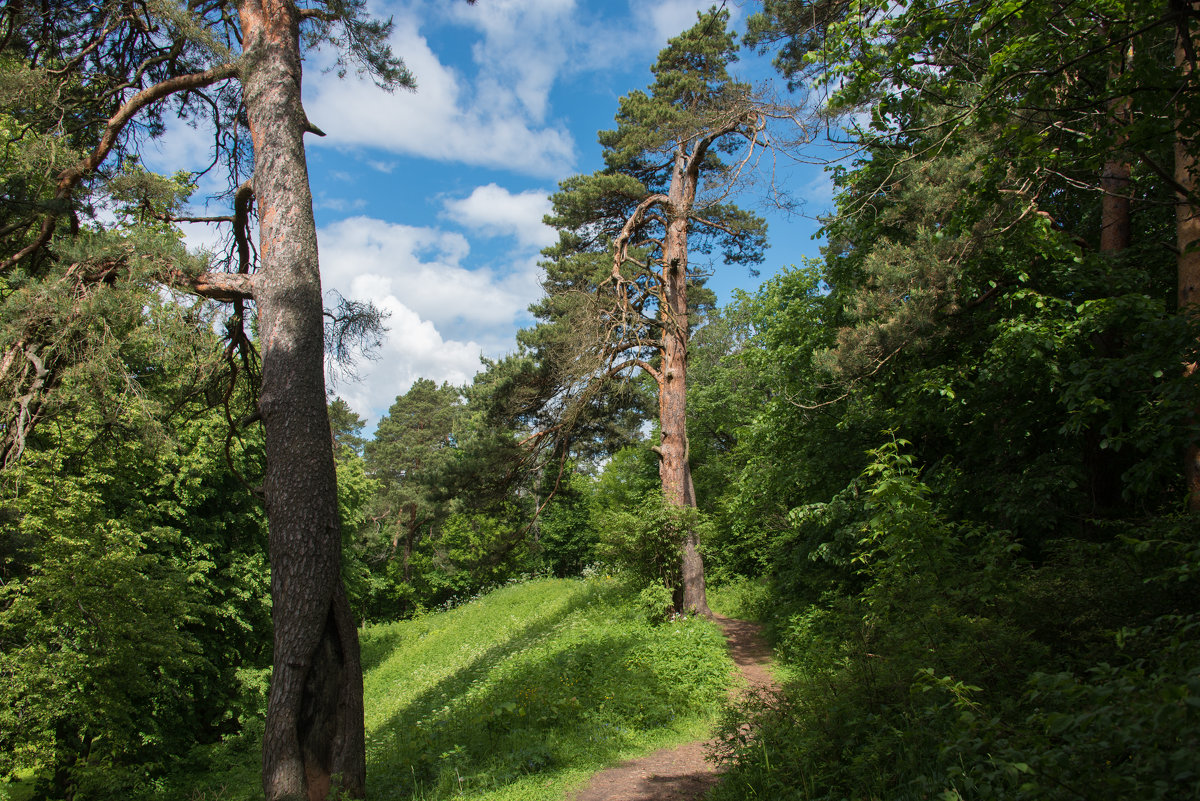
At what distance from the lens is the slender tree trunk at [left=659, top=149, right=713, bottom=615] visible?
464 inches

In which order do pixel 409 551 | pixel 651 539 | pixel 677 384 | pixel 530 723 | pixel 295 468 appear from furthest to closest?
pixel 409 551 < pixel 677 384 < pixel 651 539 < pixel 530 723 < pixel 295 468

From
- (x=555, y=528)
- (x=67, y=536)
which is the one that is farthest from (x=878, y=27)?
(x=555, y=528)

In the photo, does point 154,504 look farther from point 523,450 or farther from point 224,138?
Result: point 224,138

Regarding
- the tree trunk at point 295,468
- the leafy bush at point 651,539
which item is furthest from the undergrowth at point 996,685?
the leafy bush at point 651,539

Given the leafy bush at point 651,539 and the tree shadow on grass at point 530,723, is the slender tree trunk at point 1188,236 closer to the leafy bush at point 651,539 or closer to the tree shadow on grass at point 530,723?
the tree shadow on grass at point 530,723

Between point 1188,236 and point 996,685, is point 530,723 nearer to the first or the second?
point 996,685

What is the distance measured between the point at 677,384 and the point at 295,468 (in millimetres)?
8479

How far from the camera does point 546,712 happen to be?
729 centimetres

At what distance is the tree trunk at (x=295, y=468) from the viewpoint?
4797 mm

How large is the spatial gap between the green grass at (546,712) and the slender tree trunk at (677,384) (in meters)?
1.28

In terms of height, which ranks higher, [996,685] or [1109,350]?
[1109,350]

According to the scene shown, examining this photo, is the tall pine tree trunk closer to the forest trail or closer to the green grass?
the forest trail

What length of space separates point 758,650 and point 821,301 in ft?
21.8

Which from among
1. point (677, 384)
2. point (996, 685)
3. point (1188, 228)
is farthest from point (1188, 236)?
point (677, 384)
